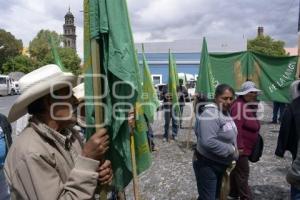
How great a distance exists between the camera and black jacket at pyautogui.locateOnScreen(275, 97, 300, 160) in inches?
159

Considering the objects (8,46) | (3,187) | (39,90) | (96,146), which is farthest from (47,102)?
(8,46)

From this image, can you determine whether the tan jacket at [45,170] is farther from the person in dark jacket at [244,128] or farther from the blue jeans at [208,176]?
the person in dark jacket at [244,128]

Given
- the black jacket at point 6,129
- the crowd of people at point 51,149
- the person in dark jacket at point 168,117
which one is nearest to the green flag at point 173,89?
the person in dark jacket at point 168,117

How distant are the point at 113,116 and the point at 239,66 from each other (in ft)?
39.8

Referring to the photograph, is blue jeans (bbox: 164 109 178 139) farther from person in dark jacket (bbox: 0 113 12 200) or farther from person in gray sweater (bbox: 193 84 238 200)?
person in dark jacket (bbox: 0 113 12 200)

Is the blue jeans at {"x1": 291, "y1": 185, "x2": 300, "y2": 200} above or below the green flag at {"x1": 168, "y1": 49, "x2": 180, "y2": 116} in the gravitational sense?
below

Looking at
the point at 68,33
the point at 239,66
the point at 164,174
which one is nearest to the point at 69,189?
the point at 164,174

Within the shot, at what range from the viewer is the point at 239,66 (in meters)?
14.1

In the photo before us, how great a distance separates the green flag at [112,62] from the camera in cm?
243

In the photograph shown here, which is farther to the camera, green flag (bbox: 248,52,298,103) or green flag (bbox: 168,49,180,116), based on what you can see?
green flag (bbox: 248,52,298,103)

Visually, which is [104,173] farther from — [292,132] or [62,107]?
[292,132]

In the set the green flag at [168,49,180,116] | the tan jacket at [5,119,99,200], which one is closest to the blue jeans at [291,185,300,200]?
the tan jacket at [5,119,99,200]

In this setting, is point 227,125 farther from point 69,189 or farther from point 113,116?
point 69,189

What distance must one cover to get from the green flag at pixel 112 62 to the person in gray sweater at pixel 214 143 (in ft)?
6.74
